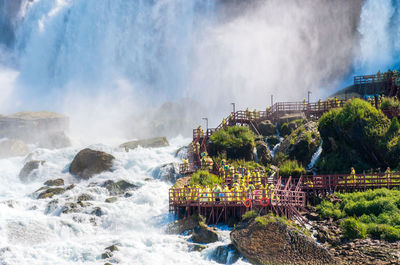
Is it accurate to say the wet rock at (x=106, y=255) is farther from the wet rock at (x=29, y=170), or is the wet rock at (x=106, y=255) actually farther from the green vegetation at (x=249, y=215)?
the wet rock at (x=29, y=170)

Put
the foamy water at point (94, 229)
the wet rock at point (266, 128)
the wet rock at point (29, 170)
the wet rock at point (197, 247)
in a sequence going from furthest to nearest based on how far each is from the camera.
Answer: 1. the wet rock at point (266, 128)
2. the wet rock at point (29, 170)
3. the wet rock at point (197, 247)
4. the foamy water at point (94, 229)

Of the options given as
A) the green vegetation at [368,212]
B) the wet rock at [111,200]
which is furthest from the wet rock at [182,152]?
the green vegetation at [368,212]

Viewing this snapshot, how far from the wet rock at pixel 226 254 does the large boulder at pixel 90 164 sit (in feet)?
68.9

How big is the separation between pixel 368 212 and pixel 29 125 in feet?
195

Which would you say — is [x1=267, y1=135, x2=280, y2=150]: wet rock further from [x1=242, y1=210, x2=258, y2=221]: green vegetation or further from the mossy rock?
[x1=242, y1=210, x2=258, y2=221]: green vegetation

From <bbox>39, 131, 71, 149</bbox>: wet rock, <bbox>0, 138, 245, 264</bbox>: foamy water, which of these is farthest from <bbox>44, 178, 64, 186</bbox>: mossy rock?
<bbox>39, 131, 71, 149</bbox>: wet rock

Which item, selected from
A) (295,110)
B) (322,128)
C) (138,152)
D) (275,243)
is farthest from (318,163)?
(138,152)

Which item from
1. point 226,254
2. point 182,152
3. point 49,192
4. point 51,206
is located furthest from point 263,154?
point 226,254

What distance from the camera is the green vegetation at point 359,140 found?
109ft

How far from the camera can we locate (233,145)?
41.1 m

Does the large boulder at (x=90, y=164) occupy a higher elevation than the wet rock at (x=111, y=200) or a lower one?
higher

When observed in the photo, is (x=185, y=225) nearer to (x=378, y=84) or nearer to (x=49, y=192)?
(x=49, y=192)

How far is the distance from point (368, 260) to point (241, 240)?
5.75 meters

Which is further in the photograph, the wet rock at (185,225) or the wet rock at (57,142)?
the wet rock at (57,142)
